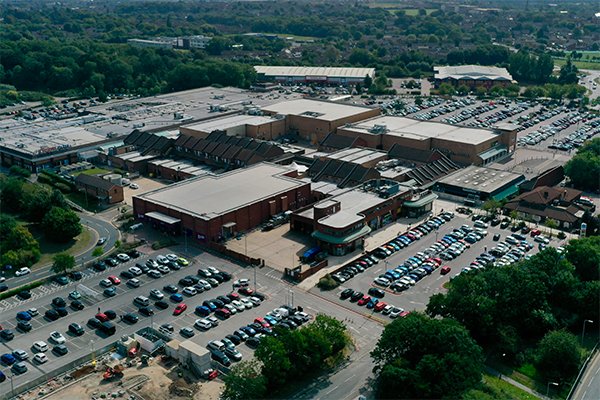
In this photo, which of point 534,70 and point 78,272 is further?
point 534,70

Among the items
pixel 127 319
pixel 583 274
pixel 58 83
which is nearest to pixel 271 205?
pixel 127 319

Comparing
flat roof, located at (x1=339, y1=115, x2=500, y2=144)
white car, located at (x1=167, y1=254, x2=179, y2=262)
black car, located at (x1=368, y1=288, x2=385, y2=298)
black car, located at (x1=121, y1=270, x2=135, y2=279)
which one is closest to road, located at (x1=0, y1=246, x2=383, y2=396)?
black car, located at (x1=121, y1=270, x2=135, y2=279)

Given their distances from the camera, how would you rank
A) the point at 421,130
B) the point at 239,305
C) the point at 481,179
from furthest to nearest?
the point at 421,130 → the point at 481,179 → the point at 239,305

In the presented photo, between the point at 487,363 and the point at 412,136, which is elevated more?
the point at 412,136

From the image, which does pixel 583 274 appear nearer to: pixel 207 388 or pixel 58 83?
pixel 207 388

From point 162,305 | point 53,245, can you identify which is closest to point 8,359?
point 162,305

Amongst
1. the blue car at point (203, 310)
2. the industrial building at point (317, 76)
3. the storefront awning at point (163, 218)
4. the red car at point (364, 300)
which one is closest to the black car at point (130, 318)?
the blue car at point (203, 310)

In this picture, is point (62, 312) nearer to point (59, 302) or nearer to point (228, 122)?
point (59, 302)
